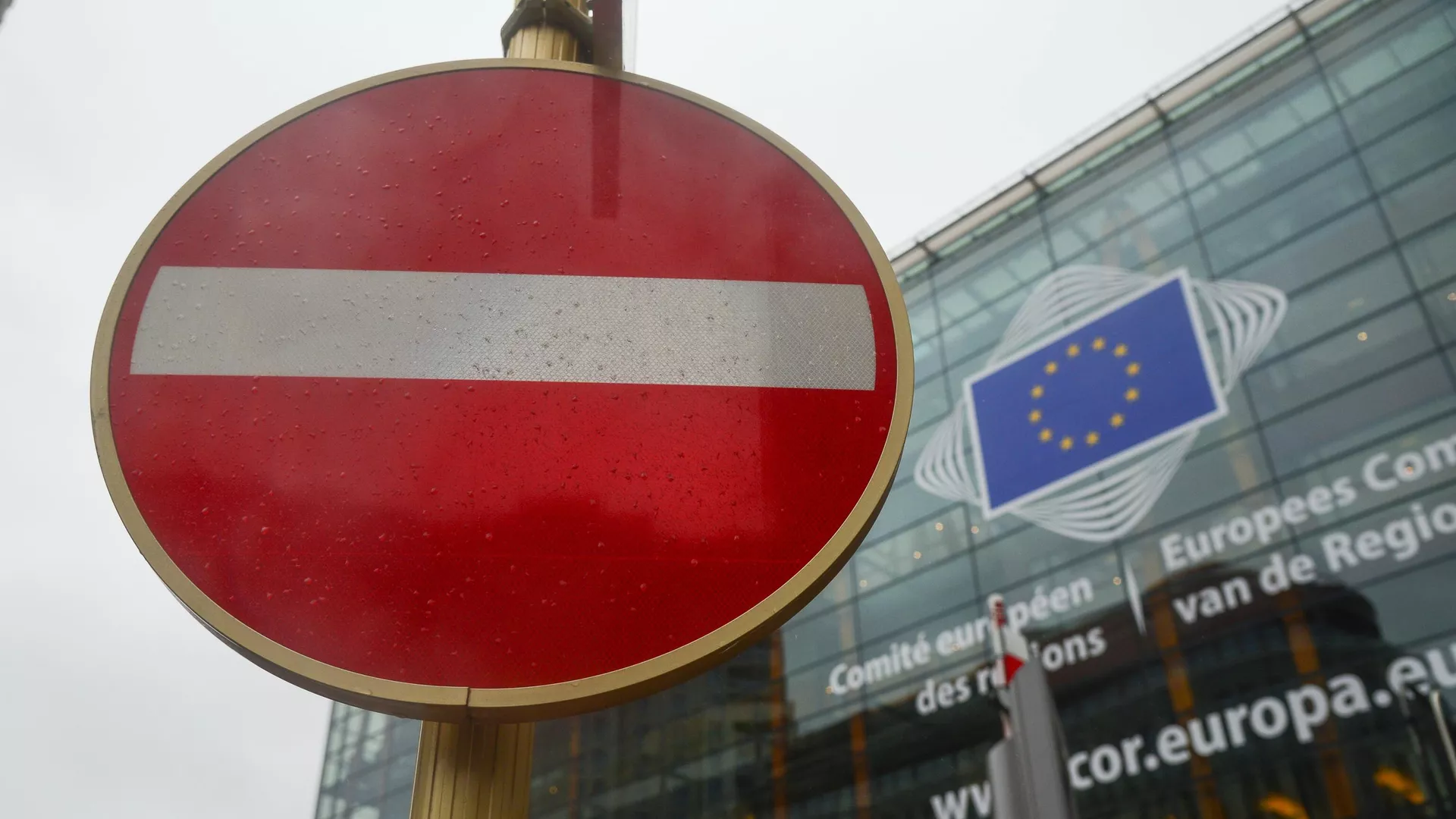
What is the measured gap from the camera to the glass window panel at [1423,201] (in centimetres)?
1689

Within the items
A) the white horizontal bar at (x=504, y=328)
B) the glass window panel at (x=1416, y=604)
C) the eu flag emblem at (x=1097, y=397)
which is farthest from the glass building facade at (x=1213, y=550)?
the white horizontal bar at (x=504, y=328)

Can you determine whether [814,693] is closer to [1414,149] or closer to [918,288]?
[918,288]

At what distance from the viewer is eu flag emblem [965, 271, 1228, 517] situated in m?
18.5

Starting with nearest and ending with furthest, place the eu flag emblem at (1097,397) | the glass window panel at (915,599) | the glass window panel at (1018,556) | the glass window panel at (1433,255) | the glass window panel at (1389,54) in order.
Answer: the glass window panel at (1433,255) < the glass window panel at (1389,54) < the eu flag emblem at (1097,397) < the glass window panel at (1018,556) < the glass window panel at (915,599)

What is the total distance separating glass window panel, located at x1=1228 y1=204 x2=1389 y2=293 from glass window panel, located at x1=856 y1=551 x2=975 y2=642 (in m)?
7.05

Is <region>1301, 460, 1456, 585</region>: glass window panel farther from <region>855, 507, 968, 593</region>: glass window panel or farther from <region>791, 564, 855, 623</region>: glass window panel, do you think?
<region>791, 564, 855, 623</region>: glass window panel

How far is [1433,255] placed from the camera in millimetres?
16672

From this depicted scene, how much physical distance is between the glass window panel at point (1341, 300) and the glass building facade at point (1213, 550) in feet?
0.15

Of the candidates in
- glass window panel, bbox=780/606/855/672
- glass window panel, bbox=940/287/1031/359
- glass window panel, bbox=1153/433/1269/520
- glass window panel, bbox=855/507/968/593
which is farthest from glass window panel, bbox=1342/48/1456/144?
glass window panel, bbox=780/606/855/672

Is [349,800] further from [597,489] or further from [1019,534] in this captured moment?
[597,489]

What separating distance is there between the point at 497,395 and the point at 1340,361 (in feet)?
61.2

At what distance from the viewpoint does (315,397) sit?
1171mm

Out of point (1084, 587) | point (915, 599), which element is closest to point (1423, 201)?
point (1084, 587)

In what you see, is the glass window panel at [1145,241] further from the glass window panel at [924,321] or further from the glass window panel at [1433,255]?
the glass window panel at [1433,255]
